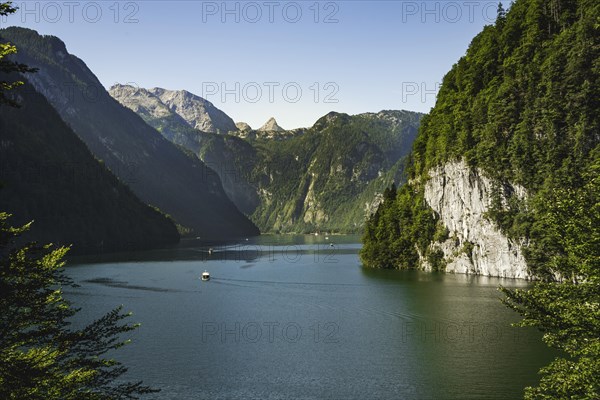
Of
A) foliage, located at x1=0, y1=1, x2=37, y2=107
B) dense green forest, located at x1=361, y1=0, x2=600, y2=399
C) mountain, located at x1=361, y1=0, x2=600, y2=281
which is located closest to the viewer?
foliage, located at x1=0, y1=1, x2=37, y2=107

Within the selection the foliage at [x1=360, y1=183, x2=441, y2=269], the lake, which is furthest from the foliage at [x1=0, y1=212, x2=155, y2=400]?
the foliage at [x1=360, y1=183, x2=441, y2=269]

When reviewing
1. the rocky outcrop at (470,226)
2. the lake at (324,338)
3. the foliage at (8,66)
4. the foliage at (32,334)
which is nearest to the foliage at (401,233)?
the rocky outcrop at (470,226)

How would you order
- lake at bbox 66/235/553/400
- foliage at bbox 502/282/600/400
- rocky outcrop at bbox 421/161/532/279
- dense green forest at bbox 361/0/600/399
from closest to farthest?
foliage at bbox 502/282/600/400 → lake at bbox 66/235/553/400 → dense green forest at bbox 361/0/600/399 → rocky outcrop at bbox 421/161/532/279

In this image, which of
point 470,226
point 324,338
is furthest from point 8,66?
point 470,226

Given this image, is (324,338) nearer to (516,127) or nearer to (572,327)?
(572,327)

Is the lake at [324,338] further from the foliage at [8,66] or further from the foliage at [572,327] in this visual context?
the foliage at [8,66]

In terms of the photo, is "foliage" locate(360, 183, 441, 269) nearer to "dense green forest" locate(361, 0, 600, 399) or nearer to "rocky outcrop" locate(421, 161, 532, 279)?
"dense green forest" locate(361, 0, 600, 399)
